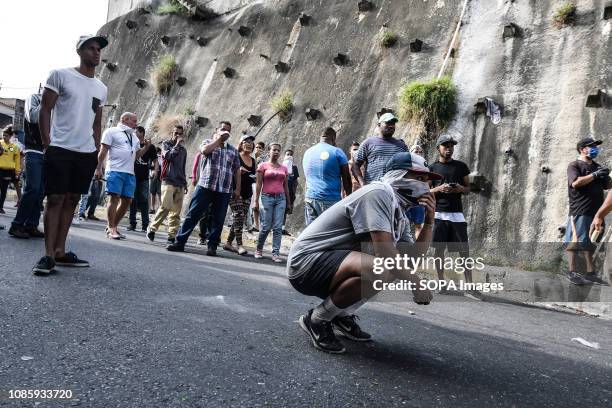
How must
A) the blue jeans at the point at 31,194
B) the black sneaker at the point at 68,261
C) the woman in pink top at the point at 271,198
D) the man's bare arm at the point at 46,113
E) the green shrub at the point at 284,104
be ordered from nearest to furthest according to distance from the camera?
1. the man's bare arm at the point at 46,113
2. the black sneaker at the point at 68,261
3. the blue jeans at the point at 31,194
4. the woman in pink top at the point at 271,198
5. the green shrub at the point at 284,104

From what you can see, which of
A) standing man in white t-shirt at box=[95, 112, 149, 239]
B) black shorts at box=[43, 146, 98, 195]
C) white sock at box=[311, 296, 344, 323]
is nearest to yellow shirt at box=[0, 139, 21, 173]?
standing man in white t-shirt at box=[95, 112, 149, 239]

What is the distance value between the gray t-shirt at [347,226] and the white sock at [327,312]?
0.25 m

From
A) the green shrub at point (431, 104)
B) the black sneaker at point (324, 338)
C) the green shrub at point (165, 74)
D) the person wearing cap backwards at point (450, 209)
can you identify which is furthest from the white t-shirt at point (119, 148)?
the green shrub at point (165, 74)

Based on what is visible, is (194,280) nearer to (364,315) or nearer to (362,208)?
(364,315)

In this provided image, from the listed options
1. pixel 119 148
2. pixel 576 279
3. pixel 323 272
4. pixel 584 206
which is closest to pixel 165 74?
pixel 119 148

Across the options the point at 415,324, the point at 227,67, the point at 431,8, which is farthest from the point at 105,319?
the point at 227,67

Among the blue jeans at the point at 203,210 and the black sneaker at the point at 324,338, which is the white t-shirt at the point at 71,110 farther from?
the black sneaker at the point at 324,338

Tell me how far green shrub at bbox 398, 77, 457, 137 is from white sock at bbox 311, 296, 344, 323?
7974mm

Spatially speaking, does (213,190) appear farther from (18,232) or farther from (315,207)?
(18,232)

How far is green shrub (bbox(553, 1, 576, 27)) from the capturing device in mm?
9453

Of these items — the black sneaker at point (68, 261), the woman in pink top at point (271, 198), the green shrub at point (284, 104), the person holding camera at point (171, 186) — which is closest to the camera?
the black sneaker at point (68, 261)

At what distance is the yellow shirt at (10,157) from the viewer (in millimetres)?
10031

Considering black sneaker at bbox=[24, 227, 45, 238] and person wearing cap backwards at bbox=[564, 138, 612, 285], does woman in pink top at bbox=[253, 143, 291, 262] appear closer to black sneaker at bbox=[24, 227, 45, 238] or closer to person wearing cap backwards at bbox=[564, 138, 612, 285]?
black sneaker at bbox=[24, 227, 45, 238]

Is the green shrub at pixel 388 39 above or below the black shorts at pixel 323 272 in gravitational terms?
above
